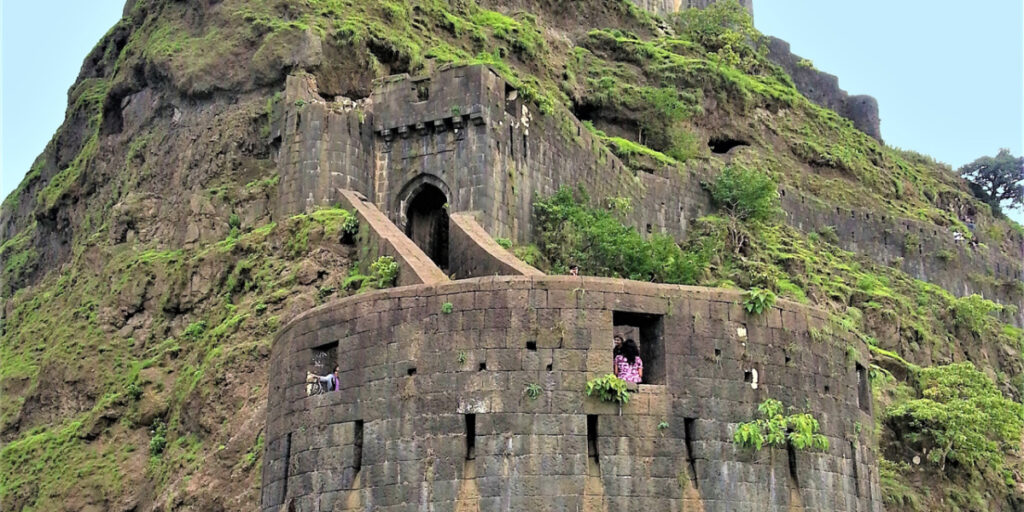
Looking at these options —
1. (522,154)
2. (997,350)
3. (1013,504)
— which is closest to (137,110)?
(522,154)

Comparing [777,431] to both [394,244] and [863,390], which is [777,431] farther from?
[394,244]

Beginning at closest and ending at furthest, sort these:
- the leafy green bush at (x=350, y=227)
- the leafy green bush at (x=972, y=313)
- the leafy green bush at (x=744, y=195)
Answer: the leafy green bush at (x=350, y=227) → the leafy green bush at (x=744, y=195) → the leafy green bush at (x=972, y=313)

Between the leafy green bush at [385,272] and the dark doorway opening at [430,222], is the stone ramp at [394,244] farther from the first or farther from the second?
the dark doorway opening at [430,222]

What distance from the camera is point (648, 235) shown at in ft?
116

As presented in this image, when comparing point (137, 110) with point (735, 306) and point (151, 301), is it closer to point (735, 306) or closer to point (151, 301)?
point (151, 301)

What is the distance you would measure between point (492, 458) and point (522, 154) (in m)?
14.4

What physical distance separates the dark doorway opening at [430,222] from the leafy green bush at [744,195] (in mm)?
12545

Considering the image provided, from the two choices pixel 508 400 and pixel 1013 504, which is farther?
pixel 1013 504

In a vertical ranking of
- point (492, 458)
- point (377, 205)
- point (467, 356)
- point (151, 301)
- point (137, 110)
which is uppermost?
point (137, 110)

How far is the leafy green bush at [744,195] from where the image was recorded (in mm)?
38875

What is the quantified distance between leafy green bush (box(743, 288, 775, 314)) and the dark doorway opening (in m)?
12.6

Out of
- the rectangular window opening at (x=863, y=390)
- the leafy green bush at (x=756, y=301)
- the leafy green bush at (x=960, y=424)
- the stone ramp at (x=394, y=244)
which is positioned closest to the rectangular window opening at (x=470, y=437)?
the leafy green bush at (x=756, y=301)

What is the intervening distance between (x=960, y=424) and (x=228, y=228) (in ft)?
56.2

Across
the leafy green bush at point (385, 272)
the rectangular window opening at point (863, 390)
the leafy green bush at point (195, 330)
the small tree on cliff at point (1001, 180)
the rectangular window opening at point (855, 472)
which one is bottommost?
the rectangular window opening at point (855, 472)
